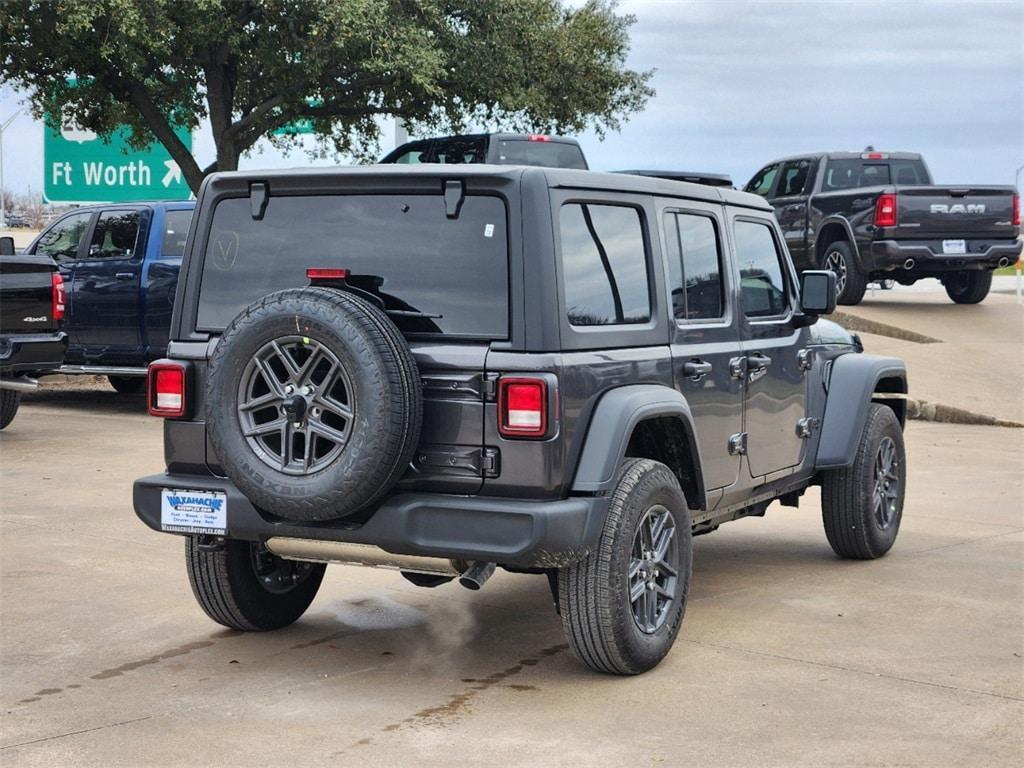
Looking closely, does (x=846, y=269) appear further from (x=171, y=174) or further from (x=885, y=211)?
(x=171, y=174)

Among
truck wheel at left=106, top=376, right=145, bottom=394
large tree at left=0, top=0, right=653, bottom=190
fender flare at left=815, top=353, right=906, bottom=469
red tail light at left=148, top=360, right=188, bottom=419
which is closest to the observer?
red tail light at left=148, top=360, right=188, bottom=419

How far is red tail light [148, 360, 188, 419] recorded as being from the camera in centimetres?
561

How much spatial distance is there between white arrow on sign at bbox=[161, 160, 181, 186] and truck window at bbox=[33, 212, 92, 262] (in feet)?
41.4

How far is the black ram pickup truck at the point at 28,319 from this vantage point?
11.5m

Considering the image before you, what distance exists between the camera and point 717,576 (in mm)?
7523

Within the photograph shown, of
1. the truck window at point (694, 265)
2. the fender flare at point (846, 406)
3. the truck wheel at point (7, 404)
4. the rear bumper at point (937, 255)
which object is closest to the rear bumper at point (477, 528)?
the truck window at point (694, 265)

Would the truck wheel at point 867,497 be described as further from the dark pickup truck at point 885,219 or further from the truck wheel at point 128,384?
the truck wheel at point 128,384

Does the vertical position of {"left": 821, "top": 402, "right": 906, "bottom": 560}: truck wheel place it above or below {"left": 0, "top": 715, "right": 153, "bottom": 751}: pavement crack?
above

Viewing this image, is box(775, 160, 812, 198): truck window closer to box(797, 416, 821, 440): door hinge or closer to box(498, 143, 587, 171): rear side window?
box(498, 143, 587, 171): rear side window

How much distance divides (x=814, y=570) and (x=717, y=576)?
57 cm

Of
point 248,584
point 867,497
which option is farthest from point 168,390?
point 867,497

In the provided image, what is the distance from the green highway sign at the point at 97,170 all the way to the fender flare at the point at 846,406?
19591 mm

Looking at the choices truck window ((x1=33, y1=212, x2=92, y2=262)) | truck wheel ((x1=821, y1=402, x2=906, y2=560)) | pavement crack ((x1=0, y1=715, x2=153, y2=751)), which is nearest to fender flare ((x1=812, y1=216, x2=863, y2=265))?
truck window ((x1=33, y1=212, x2=92, y2=262))

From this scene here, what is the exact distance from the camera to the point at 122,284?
1437 centimetres
